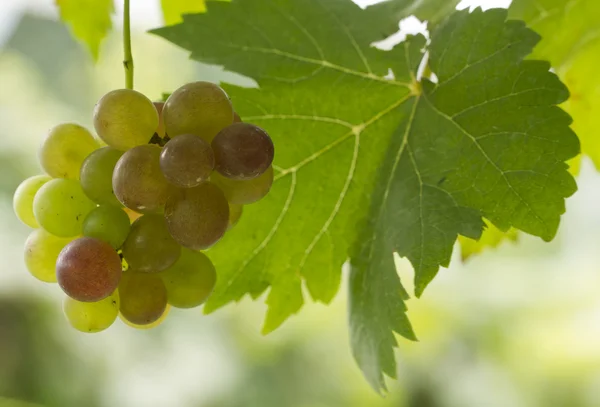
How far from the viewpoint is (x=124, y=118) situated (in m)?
0.36

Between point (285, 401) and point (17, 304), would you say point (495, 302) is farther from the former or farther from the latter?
point (17, 304)

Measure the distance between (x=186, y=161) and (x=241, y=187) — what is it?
5 centimetres

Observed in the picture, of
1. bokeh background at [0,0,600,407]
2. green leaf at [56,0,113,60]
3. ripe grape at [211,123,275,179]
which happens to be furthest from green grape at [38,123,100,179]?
bokeh background at [0,0,600,407]

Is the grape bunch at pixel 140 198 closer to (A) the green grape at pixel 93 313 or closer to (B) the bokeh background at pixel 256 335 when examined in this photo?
(A) the green grape at pixel 93 313

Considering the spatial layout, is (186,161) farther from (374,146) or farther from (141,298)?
(374,146)

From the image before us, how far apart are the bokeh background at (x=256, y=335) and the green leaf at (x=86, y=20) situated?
1405mm

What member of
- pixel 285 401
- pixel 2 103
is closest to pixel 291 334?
pixel 285 401

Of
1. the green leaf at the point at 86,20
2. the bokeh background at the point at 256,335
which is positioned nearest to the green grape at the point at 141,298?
the green leaf at the point at 86,20

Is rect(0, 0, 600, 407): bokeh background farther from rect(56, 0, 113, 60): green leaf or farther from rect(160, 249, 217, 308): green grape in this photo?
rect(160, 249, 217, 308): green grape

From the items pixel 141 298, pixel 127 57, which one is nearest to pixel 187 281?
pixel 141 298

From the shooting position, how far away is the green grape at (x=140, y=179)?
1.11 ft

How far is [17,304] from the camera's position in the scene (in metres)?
2.54

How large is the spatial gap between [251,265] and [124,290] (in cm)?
18

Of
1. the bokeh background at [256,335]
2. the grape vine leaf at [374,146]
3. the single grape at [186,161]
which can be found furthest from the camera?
the bokeh background at [256,335]
